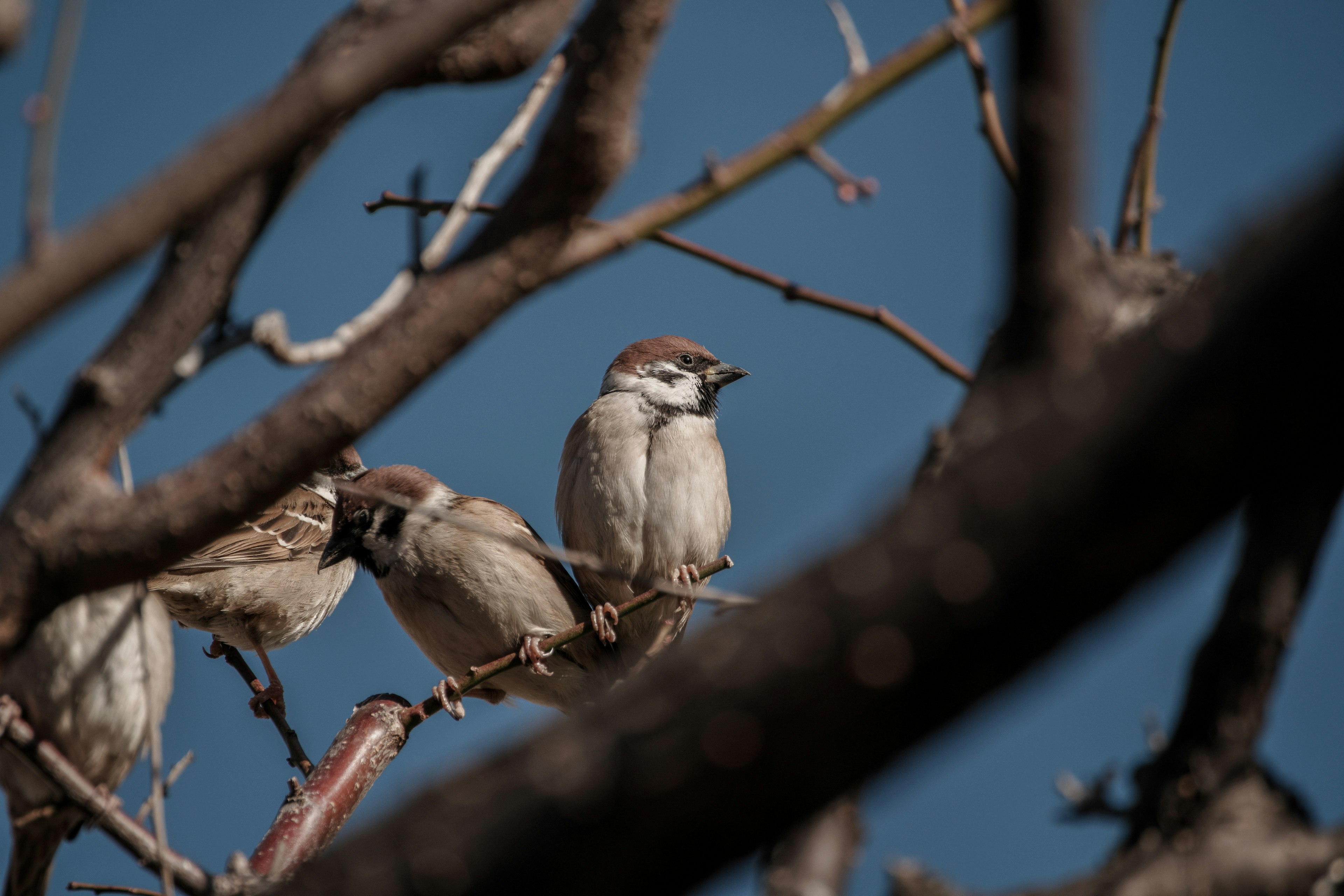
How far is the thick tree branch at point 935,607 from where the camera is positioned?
897 mm

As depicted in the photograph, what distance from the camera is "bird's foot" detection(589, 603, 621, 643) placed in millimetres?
3756

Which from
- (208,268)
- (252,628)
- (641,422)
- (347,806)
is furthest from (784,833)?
Result: (252,628)

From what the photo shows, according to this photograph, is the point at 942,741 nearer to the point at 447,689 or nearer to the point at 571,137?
the point at 571,137

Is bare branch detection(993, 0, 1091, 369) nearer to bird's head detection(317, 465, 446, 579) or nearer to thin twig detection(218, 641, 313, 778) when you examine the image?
thin twig detection(218, 641, 313, 778)

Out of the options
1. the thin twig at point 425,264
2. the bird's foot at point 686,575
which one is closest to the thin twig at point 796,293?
the thin twig at point 425,264

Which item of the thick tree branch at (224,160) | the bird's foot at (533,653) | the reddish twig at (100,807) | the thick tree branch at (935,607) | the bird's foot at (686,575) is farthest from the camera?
the bird's foot at (686,575)

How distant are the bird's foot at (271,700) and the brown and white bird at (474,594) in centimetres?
76

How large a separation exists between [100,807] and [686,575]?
256cm

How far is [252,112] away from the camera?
1.21m

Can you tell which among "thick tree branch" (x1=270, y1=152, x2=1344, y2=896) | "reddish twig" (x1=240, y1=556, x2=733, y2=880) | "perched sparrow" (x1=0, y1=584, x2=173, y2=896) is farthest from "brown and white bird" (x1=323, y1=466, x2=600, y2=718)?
"thick tree branch" (x1=270, y1=152, x2=1344, y2=896)

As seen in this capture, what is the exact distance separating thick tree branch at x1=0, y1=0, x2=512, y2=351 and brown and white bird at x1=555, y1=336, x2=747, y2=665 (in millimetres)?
2980

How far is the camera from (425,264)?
165 cm

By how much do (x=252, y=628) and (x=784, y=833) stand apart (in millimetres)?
4395

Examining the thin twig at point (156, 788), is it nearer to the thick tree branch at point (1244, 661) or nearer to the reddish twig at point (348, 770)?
the reddish twig at point (348, 770)
